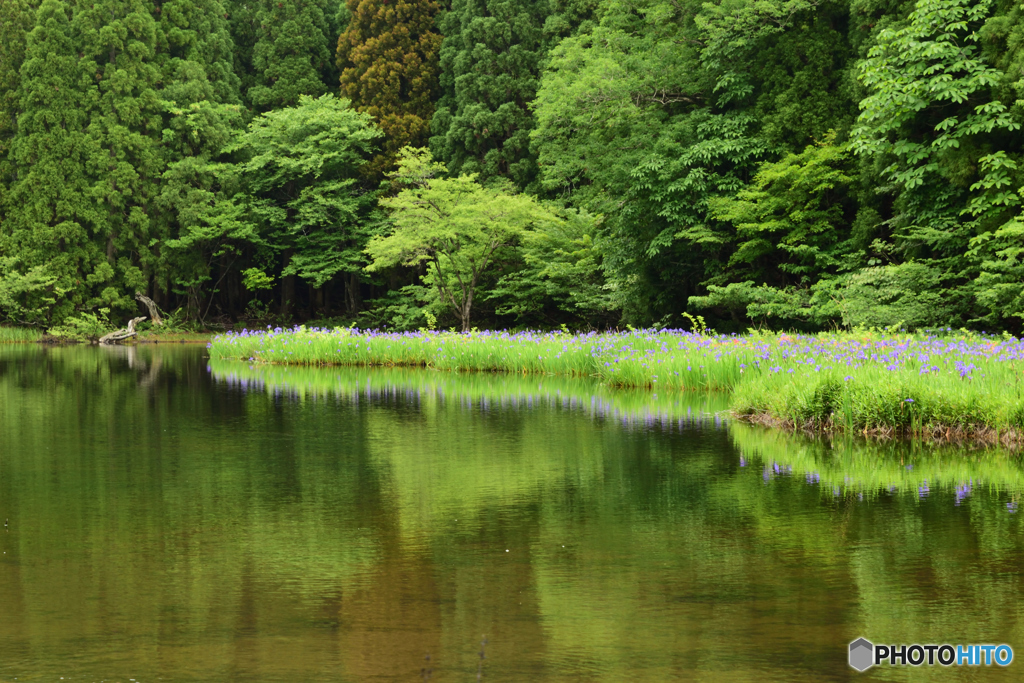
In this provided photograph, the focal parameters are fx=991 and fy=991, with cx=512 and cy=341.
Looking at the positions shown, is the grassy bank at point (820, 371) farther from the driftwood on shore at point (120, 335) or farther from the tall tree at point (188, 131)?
the tall tree at point (188, 131)

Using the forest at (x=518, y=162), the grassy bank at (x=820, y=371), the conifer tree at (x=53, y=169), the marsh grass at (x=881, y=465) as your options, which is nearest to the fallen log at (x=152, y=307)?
the forest at (x=518, y=162)

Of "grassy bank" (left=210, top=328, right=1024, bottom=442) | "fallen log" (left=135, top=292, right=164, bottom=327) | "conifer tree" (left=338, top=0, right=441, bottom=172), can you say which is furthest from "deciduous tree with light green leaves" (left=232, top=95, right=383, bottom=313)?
"grassy bank" (left=210, top=328, right=1024, bottom=442)

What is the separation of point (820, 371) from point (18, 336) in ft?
119

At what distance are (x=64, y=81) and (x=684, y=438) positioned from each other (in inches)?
1521

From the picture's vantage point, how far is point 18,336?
38781 mm

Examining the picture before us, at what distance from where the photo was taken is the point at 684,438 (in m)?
9.45

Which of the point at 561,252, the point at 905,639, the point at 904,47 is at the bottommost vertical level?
the point at 905,639

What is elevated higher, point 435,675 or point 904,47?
point 904,47

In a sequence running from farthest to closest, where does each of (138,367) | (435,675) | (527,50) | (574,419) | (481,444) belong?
(527,50) < (138,367) < (574,419) < (481,444) < (435,675)

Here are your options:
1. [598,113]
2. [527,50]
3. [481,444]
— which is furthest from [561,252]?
[481,444]

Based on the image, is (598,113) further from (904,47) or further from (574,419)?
(574,419)

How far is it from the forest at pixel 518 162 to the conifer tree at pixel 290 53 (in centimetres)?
15

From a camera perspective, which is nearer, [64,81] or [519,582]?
[519,582]

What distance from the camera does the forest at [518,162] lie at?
58.7 ft
